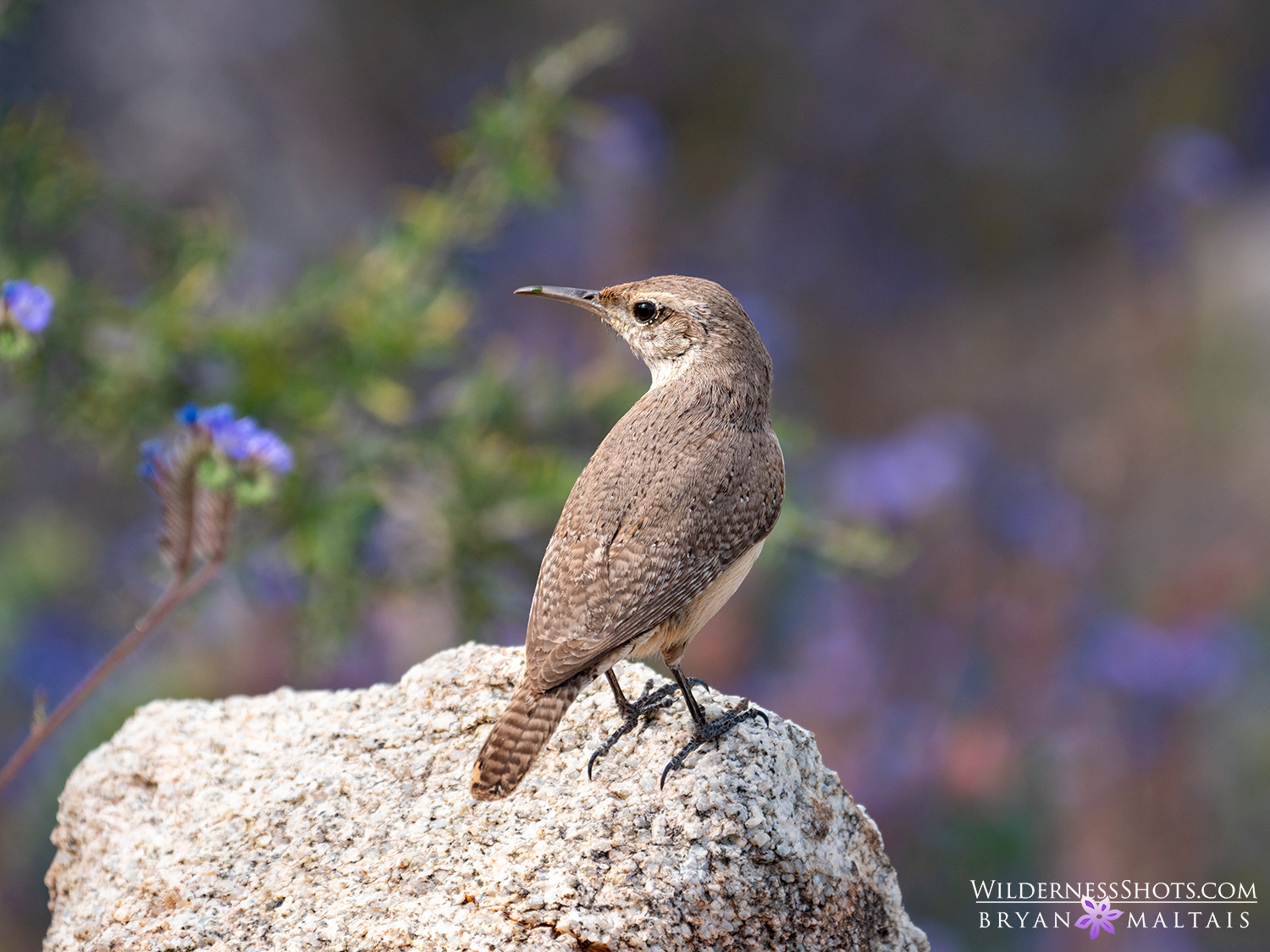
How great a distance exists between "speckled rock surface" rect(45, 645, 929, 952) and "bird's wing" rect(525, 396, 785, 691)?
9.8 inches

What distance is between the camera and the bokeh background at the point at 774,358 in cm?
454

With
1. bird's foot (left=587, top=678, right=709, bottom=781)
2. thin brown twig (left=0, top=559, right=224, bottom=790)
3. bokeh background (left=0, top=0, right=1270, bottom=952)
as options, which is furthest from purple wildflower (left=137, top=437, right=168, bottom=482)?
bird's foot (left=587, top=678, right=709, bottom=781)

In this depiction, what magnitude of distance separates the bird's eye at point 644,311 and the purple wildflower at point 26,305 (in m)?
1.35

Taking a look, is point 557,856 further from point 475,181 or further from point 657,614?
point 475,181

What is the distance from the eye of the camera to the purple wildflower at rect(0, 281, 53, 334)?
2877 mm

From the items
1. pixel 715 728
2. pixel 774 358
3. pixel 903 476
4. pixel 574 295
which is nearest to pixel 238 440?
pixel 574 295

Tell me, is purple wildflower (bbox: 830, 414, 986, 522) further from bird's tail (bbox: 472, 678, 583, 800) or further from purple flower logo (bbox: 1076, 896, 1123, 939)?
bird's tail (bbox: 472, 678, 583, 800)

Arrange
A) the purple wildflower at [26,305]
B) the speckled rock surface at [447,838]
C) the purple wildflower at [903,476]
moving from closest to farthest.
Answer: the speckled rock surface at [447,838] < the purple wildflower at [26,305] < the purple wildflower at [903,476]

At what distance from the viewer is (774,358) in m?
8.01

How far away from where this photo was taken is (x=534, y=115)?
177 inches

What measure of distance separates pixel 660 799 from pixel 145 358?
275 centimetres

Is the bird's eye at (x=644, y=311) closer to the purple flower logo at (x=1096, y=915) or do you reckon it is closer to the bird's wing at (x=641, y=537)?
the bird's wing at (x=641, y=537)

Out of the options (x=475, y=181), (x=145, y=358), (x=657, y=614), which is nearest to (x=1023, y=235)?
(x=475, y=181)

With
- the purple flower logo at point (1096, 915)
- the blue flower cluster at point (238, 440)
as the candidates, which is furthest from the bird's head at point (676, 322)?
the purple flower logo at point (1096, 915)
